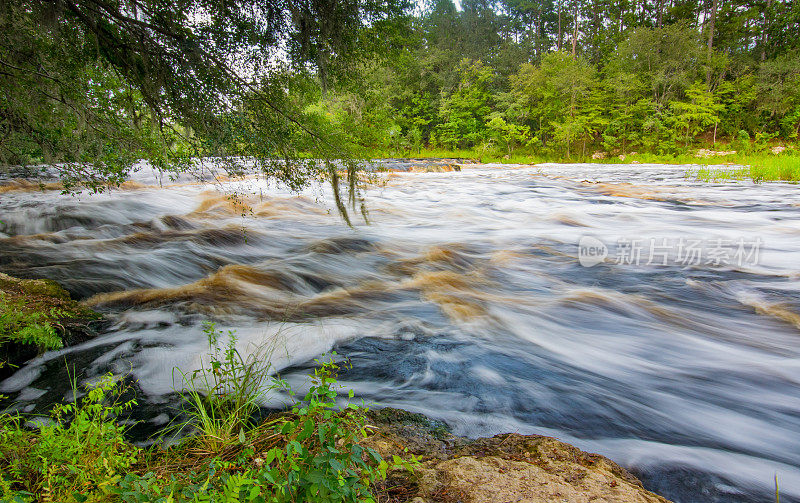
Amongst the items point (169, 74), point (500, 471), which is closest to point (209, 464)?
point (500, 471)

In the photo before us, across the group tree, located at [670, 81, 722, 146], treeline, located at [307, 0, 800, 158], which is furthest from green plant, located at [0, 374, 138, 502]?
tree, located at [670, 81, 722, 146]

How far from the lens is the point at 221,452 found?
1593mm

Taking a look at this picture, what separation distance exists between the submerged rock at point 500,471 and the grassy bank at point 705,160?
3.71 metres

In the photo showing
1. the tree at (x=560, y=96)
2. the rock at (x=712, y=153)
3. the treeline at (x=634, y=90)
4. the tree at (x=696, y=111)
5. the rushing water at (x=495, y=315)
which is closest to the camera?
the rushing water at (x=495, y=315)

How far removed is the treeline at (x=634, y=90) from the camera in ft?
82.5

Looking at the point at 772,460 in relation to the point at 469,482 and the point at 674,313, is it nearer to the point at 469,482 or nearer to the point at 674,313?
the point at 469,482

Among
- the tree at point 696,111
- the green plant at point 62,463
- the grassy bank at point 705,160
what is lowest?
the green plant at point 62,463

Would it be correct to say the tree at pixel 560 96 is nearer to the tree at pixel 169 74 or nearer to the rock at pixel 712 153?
the rock at pixel 712 153

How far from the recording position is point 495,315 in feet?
11.7

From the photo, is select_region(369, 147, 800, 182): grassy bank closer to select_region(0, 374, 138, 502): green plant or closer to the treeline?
the treeline

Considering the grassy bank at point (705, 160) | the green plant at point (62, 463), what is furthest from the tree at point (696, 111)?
the green plant at point (62, 463)

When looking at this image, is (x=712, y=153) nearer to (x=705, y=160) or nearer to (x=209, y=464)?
(x=705, y=160)

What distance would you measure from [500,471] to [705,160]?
25.5m

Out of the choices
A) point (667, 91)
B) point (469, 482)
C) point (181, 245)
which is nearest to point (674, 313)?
point (469, 482)
